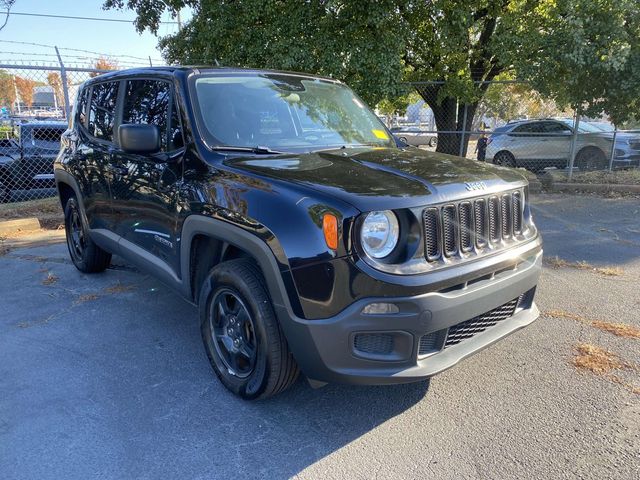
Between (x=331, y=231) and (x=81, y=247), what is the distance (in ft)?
12.9

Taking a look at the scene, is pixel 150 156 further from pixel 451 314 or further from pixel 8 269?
pixel 8 269

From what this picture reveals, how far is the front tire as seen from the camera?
2.62 metres

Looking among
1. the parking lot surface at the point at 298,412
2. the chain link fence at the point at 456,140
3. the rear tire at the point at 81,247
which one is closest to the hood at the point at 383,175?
the parking lot surface at the point at 298,412

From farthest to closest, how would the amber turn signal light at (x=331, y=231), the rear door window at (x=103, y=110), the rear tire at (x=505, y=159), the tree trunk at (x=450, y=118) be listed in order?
the rear tire at (x=505, y=159), the tree trunk at (x=450, y=118), the rear door window at (x=103, y=110), the amber turn signal light at (x=331, y=231)

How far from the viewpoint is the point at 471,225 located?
2646mm

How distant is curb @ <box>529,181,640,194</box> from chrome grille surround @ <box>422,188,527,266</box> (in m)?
7.60

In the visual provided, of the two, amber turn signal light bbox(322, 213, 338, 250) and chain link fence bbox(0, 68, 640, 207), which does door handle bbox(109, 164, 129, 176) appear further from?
chain link fence bbox(0, 68, 640, 207)

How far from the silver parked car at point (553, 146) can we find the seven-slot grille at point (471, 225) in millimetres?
8579

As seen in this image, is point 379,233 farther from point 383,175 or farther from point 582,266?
point 582,266

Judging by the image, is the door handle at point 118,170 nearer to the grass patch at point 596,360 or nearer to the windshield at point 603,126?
the grass patch at point 596,360

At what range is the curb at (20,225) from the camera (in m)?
7.23

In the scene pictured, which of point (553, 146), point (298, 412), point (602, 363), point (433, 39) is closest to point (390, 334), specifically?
point (298, 412)

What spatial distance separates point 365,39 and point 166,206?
7.39 m

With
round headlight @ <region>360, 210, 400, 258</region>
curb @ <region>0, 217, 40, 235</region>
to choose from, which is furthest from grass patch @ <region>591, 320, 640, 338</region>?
curb @ <region>0, 217, 40, 235</region>
